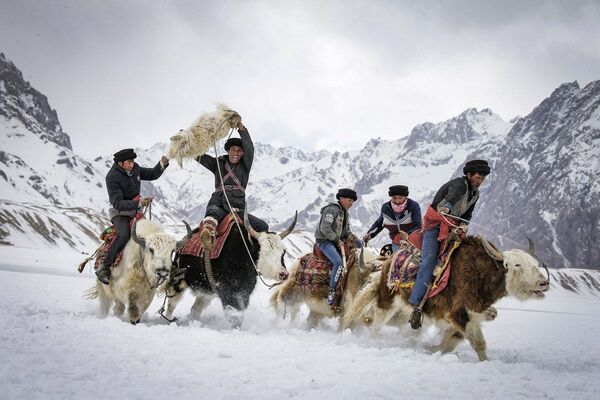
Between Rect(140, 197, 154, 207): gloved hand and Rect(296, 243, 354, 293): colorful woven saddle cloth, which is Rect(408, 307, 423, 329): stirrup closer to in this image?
Rect(296, 243, 354, 293): colorful woven saddle cloth

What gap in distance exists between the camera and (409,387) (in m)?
3.18

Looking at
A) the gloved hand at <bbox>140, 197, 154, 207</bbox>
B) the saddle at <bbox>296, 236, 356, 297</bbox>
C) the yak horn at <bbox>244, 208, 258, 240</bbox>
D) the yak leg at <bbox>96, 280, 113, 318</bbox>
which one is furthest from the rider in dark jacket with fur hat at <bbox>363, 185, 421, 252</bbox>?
the yak leg at <bbox>96, 280, 113, 318</bbox>

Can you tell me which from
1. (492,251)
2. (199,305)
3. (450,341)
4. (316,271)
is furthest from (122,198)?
(492,251)

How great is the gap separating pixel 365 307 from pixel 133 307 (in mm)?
3122

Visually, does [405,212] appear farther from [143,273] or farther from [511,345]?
[143,273]

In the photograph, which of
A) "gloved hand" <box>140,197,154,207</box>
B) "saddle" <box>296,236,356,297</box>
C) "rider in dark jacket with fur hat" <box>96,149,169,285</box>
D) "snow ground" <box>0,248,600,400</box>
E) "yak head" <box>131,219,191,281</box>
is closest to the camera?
"snow ground" <box>0,248,600,400</box>

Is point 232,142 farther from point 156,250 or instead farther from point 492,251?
point 492,251

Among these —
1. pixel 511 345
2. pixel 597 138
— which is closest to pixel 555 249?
pixel 597 138

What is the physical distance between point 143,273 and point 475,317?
14.0 feet

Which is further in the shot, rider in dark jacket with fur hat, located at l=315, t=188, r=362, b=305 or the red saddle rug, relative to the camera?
the red saddle rug

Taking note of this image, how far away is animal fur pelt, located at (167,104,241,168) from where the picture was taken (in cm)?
663

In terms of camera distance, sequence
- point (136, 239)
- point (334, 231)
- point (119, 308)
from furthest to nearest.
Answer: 1. point (334, 231)
2. point (119, 308)
3. point (136, 239)

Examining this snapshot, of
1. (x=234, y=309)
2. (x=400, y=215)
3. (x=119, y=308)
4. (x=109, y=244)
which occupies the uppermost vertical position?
(x=400, y=215)

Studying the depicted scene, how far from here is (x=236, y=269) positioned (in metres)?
6.39
